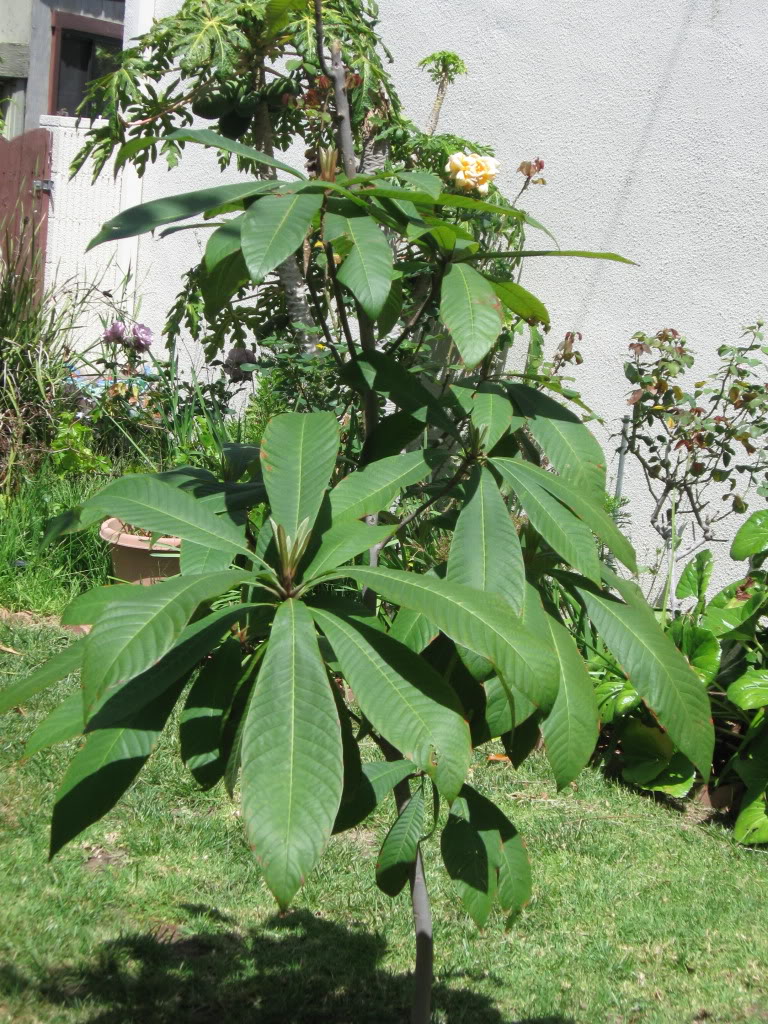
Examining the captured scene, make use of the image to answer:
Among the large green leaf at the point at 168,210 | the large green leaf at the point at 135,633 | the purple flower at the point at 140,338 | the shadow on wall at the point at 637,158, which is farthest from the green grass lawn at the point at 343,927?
the purple flower at the point at 140,338

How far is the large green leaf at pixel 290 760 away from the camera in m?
1.31

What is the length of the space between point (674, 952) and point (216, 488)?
2220mm

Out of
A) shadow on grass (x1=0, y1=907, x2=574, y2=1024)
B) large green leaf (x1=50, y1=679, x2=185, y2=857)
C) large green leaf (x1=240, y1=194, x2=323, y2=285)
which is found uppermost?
large green leaf (x1=240, y1=194, x2=323, y2=285)

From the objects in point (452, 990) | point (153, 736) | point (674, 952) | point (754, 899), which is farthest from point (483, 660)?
point (754, 899)

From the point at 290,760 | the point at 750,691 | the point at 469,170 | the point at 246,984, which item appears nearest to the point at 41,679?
the point at 290,760

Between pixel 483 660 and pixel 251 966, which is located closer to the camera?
pixel 483 660

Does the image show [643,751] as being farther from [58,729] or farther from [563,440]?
[58,729]

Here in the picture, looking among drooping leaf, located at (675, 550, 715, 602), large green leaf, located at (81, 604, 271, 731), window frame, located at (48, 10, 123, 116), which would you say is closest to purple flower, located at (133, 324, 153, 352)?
drooping leaf, located at (675, 550, 715, 602)

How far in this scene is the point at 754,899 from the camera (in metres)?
3.64

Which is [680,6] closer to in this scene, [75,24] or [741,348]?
[741,348]

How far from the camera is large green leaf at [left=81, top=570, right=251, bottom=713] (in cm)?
132

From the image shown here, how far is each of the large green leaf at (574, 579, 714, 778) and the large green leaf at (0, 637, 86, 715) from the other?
89cm

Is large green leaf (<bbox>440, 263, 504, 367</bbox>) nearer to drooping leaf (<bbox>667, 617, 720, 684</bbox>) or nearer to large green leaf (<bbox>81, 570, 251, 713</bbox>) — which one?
large green leaf (<bbox>81, 570, 251, 713</bbox>)

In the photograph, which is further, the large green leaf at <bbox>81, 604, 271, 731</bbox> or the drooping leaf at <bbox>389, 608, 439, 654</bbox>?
the drooping leaf at <bbox>389, 608, 439, 654</bbox>
